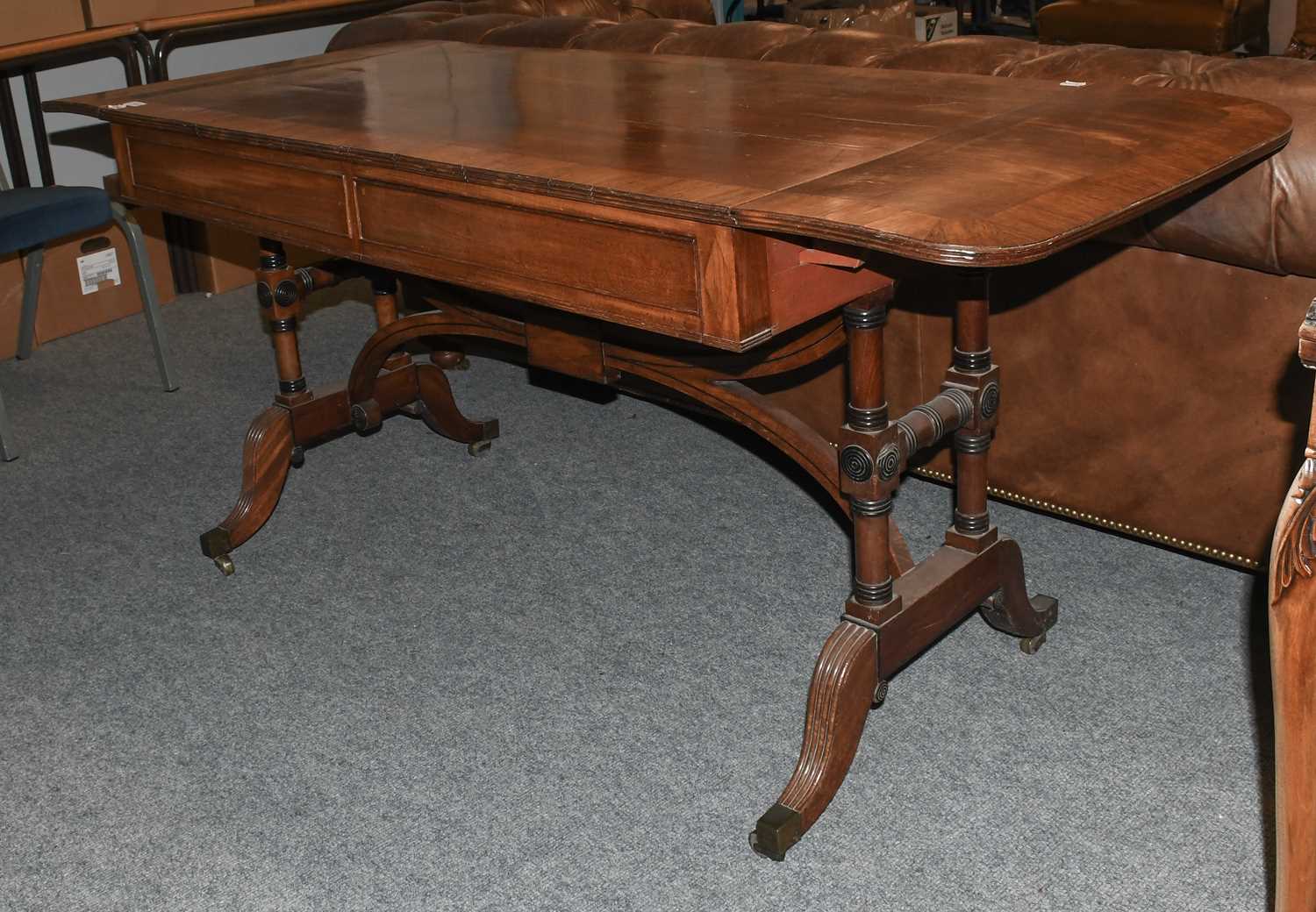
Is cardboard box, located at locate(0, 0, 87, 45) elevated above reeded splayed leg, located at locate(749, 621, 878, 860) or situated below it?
above

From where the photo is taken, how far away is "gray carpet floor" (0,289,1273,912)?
5.50ft

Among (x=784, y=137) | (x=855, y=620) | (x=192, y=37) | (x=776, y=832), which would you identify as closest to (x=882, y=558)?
(x=855, y=620)

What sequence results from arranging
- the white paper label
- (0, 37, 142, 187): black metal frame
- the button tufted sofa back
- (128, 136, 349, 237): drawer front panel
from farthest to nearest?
the white paper label
(0, 37, 142, 187): black metal frame
(128, 136, 349, 237): drawer front panel
the button tufted sofa back

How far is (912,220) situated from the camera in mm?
1267

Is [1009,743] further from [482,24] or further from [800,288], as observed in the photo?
[482,24]

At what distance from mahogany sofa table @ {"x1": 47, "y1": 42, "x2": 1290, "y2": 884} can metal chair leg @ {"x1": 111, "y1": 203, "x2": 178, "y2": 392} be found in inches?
32.6

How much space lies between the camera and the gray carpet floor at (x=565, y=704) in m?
1.68

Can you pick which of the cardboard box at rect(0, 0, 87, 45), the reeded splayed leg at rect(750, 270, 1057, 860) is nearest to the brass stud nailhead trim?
the reeded splayed leg at rect(750, 270, 1057, 860)

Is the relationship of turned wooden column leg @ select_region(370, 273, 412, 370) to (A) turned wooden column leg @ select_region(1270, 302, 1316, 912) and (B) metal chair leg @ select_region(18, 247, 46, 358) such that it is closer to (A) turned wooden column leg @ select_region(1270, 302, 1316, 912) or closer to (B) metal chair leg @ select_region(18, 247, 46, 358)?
(B) metal chair leg @ select_region(18, 247, 46, 358)

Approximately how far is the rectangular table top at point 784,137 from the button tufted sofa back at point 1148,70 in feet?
0.40

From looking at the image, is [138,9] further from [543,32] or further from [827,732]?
[827,732]

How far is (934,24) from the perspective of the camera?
495cm

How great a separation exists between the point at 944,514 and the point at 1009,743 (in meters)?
0.68

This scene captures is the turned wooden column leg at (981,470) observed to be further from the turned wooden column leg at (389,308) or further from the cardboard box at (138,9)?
the cardboard box at (138,9)
